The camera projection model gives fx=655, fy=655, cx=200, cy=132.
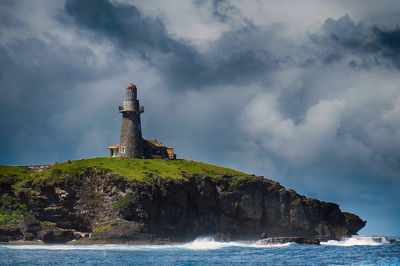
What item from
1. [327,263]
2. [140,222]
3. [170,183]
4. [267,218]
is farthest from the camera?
[267,218]

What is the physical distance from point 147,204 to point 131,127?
26.1 m

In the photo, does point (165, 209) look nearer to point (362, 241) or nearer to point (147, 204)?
point (147, 204)

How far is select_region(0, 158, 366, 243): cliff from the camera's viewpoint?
373 ft

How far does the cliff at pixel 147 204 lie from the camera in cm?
11381

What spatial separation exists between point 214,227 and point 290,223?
17221 millimetres

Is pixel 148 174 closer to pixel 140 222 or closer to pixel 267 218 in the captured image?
pixel 140 222

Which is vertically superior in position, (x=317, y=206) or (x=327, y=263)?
(x=317, y=206)

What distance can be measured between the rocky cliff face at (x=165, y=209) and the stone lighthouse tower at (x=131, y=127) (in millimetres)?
16261

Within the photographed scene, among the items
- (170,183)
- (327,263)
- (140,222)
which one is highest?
(170,183)

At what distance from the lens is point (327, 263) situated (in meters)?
74.2

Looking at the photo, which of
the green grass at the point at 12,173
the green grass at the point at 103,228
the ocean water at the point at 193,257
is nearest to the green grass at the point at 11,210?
the green grass at the point at 12,173

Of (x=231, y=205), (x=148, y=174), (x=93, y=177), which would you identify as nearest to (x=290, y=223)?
(x=231, y=205)

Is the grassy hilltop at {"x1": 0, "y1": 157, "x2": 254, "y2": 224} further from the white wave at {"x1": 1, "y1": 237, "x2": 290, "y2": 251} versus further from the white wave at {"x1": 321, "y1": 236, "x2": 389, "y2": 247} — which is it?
the white wave at {"x1": 321, "y1": 236, "x2": 389, "y2": 247}

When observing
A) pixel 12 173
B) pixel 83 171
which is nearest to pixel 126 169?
pixel 83 171
